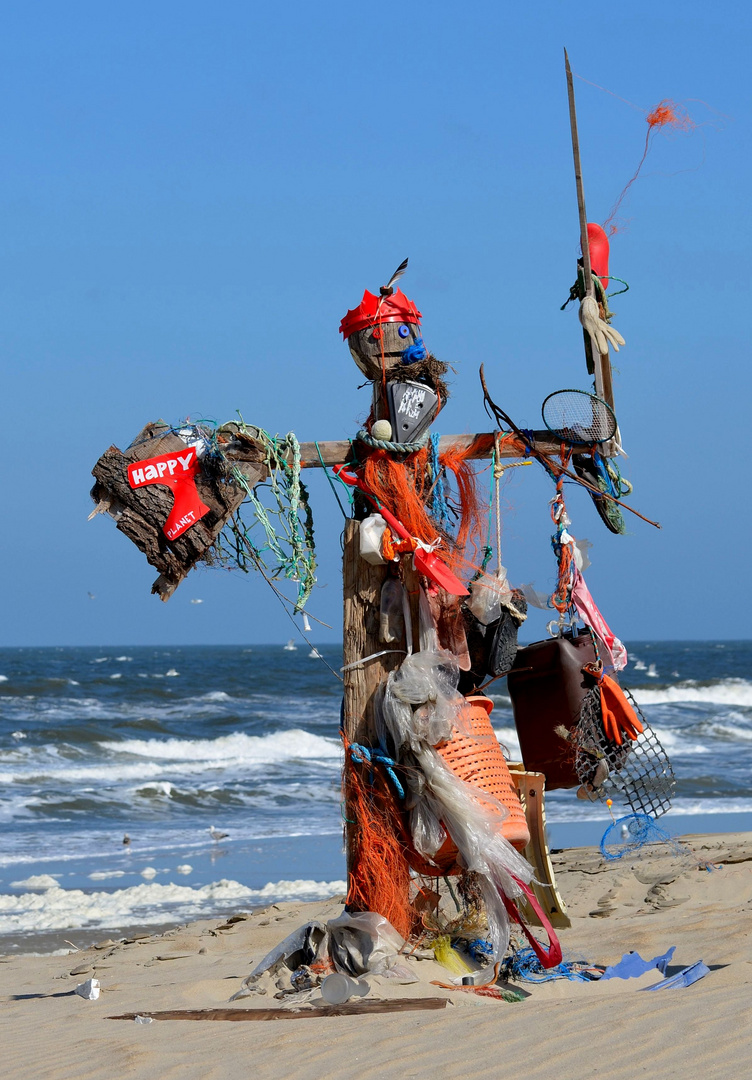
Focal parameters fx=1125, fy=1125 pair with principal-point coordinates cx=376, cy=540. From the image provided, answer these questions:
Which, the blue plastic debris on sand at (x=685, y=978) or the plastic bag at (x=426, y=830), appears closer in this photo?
the blue plastic debris on sand at (x=685, y=978)

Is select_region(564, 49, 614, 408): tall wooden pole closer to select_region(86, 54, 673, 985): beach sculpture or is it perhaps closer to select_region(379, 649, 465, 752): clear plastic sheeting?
select_region(86, 54, 673, 985): beach sculpture

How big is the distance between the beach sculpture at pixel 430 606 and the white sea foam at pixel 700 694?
106ft

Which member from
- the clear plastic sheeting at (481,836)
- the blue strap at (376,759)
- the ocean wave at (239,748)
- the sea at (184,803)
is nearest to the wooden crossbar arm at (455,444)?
the sea at (184,803)

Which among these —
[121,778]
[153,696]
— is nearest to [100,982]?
[121,778]

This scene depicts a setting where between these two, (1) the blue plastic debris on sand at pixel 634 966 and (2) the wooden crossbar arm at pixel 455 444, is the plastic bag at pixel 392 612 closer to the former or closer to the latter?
(2) the wooden crossbar arm at pixel 455 444

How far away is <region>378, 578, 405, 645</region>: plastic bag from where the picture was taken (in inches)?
217

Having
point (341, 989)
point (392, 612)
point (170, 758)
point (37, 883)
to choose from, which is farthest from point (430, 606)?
point (170, 758)

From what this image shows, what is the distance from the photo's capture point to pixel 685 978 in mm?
5117

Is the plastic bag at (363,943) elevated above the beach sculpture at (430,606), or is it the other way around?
the beach sculpture at (430,606)

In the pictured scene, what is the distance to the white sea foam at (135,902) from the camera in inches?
365

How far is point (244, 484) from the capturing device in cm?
561

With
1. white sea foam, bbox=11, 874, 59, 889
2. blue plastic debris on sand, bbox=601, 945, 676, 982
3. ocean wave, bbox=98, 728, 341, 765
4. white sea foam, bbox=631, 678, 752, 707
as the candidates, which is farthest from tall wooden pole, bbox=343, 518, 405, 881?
white sea foam, bbox=631, 678, 752, 707

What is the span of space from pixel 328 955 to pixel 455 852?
0.83 meters

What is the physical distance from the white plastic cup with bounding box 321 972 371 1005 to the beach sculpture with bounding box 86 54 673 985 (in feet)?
1.43
